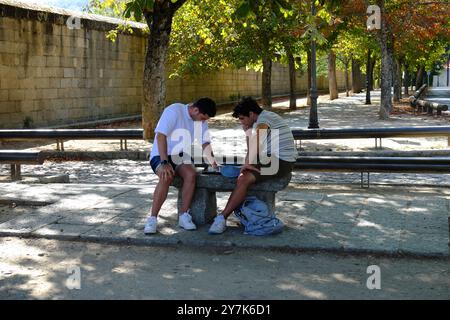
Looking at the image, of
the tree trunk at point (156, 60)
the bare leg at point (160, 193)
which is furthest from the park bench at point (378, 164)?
the tree trunk at point (156, 60)

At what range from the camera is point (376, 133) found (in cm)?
1205

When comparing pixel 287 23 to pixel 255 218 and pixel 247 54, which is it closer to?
pixel 247 54

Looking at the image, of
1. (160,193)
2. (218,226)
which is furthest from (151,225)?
(218,226)

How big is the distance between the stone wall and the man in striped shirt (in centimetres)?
1183

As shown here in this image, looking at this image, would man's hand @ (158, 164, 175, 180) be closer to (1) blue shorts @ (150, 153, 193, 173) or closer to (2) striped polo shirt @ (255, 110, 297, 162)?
(1) blue shorts @ (150, 153, 193, 173)

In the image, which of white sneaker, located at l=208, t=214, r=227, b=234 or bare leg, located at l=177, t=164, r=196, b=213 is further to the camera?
bare leg, located at l=177, t=164, r=196, b=213

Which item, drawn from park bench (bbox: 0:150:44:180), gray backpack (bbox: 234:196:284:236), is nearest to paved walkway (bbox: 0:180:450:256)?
gray backpack (bbox: 234:196:284:236)

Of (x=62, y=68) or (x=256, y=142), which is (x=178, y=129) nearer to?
(x=256, y=142)

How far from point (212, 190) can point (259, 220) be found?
2.13 ft

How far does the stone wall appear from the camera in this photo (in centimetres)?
1680

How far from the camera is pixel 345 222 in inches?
263

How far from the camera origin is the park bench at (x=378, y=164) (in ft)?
27.5
